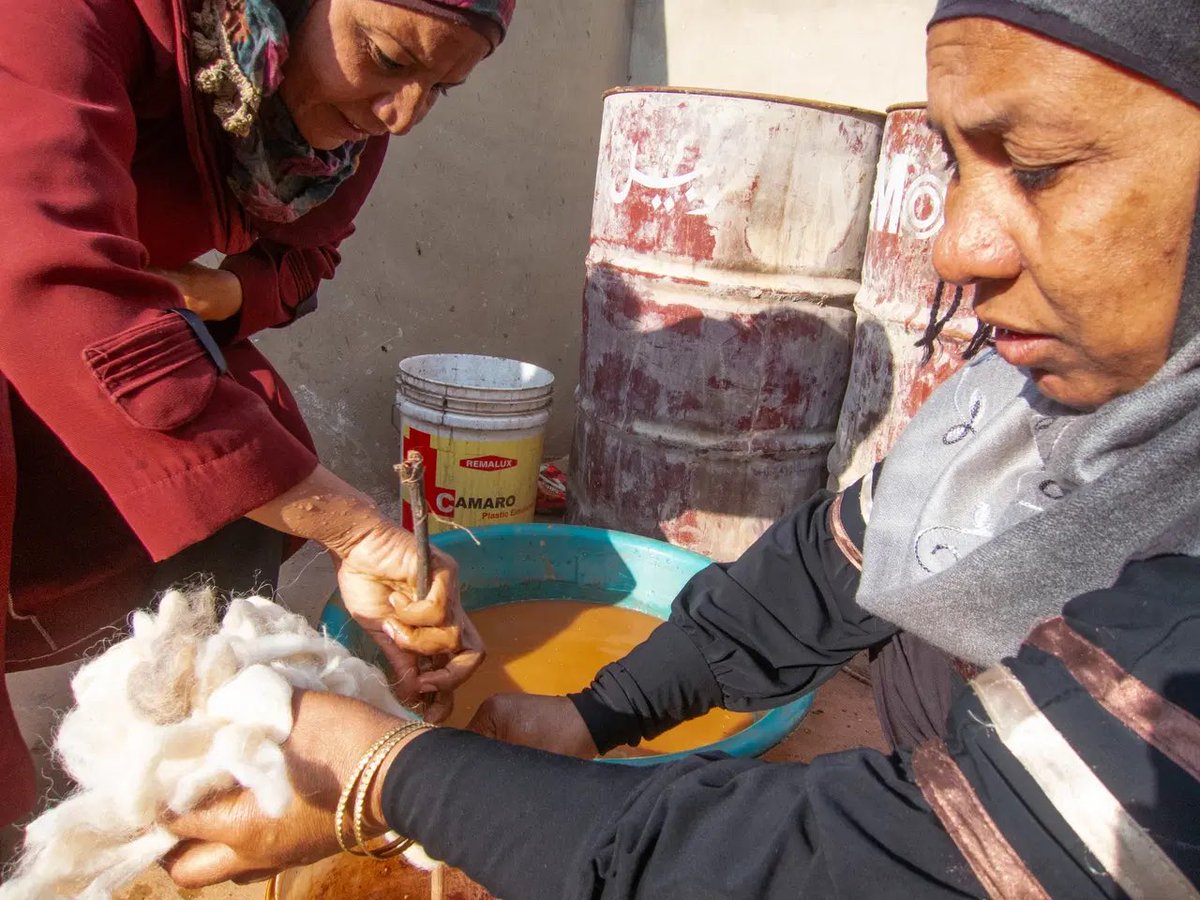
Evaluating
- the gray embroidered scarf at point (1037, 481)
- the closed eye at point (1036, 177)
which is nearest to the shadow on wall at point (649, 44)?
the gray embroidered scarf at point (1037, 481)

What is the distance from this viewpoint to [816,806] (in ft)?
2.39

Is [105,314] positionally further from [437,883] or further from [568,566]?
[568,566]

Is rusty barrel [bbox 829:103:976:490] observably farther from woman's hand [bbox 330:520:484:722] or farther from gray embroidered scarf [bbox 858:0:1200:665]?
woman's hand [bbox 330:520:484:722]

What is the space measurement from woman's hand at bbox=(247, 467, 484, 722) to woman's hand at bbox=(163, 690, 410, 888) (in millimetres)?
353

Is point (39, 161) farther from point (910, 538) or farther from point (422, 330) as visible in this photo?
point (422, 330)

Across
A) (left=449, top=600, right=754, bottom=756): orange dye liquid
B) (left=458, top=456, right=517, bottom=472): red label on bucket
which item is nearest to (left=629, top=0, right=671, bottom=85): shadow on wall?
(left=458, top=456, right=517, bottom=472): red label on bucket

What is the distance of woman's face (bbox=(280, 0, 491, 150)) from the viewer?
1.20m

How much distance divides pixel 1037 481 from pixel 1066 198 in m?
0.41

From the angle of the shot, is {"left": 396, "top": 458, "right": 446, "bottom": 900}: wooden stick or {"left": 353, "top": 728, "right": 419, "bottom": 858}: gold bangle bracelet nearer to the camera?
{"left": 353, "top": 728, "right": 419, "bottom": 858}: gold bangle bracelet

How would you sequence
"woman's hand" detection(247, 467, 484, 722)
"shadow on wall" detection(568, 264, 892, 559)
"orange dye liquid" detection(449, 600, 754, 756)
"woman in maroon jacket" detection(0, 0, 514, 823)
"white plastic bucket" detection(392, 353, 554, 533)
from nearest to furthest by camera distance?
1. "woman in maroon jacket" detection(0, 0, 514, 823)
2. "woman's hand" detection(247, 467, 484, 722)
3. "orange dye liquid" detection(449, 600, 754, 756)
4. "shadow on wall" detection(568, 264, 892, 559)
5. "white plastic bucket" detection(392, 353, 554, 533)

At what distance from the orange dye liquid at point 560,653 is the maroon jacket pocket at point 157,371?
3.28ft

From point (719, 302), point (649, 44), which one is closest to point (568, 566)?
point (719, 302)

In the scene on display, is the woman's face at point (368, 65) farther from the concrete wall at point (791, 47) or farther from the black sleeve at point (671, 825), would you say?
the concrete wall at point (791, 47)

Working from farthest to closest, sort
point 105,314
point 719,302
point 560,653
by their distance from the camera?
point 719,302 → point 560,653 → point 105,314
